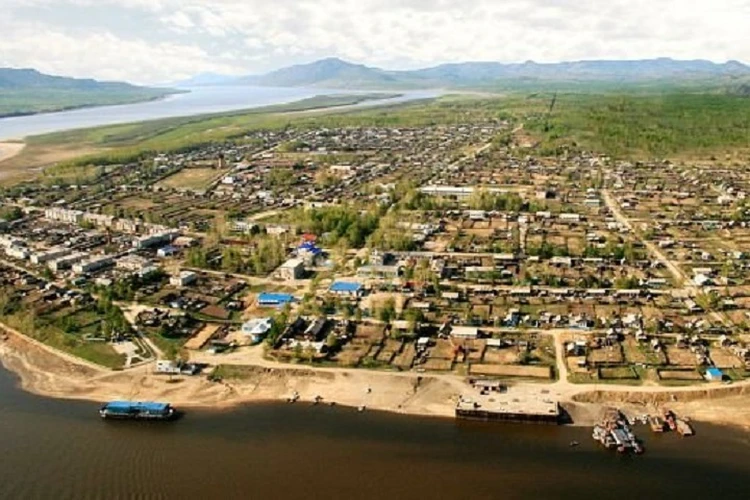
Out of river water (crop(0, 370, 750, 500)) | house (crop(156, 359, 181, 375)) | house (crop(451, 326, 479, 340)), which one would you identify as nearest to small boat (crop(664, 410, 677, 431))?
river water (crop(0, 370, 750, 500))

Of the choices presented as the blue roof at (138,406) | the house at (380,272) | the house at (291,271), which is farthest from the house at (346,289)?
the blue roof at (138,406)

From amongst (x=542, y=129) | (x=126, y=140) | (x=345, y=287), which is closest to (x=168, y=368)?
(x=345, y=287)

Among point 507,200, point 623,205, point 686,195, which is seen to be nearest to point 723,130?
point 686,195

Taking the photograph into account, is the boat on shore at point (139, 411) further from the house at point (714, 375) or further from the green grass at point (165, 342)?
the house at point (714, 375)

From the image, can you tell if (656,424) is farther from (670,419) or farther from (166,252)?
(166,252)

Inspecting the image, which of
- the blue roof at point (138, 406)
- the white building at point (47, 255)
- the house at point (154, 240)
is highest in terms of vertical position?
the white building at point (47, 255)

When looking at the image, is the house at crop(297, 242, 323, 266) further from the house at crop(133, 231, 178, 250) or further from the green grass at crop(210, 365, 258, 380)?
the green grass at crop(210, 365, 258, 380)

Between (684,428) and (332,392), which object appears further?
(332,392)
